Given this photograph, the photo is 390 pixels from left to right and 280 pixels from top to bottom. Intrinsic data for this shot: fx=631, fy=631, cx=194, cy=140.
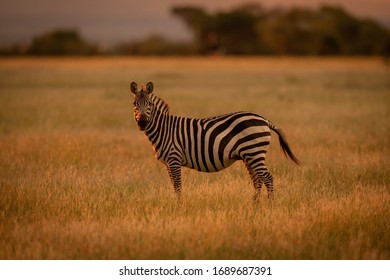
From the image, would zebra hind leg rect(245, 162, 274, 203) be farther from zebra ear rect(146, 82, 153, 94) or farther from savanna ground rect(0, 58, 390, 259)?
zebra ear rect(146, 82, 153, 94)

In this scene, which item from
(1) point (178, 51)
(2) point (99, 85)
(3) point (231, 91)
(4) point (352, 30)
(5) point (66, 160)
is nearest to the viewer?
(5) point (66, 160)

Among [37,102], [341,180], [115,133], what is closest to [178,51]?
[37,102]

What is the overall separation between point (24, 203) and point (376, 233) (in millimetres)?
4721

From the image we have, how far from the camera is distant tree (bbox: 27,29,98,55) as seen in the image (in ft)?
261

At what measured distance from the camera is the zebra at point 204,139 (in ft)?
28.4

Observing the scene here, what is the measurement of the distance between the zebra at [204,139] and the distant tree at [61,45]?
7294cm

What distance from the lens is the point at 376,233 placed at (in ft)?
25.0

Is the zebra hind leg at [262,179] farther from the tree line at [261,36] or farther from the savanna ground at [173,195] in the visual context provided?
the tree line at [261,36]

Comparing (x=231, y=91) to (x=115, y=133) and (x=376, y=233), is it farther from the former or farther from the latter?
(x=376, y=233)

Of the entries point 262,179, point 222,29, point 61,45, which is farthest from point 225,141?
point 61,45

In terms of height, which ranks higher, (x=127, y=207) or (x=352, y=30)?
(x=352, y=30)

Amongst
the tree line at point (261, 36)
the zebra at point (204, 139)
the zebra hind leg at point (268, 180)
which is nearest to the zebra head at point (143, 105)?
the zebra at point (204, 139)

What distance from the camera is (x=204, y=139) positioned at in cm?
880

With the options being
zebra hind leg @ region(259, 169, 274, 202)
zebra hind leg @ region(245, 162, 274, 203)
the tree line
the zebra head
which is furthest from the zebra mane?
the tree line
